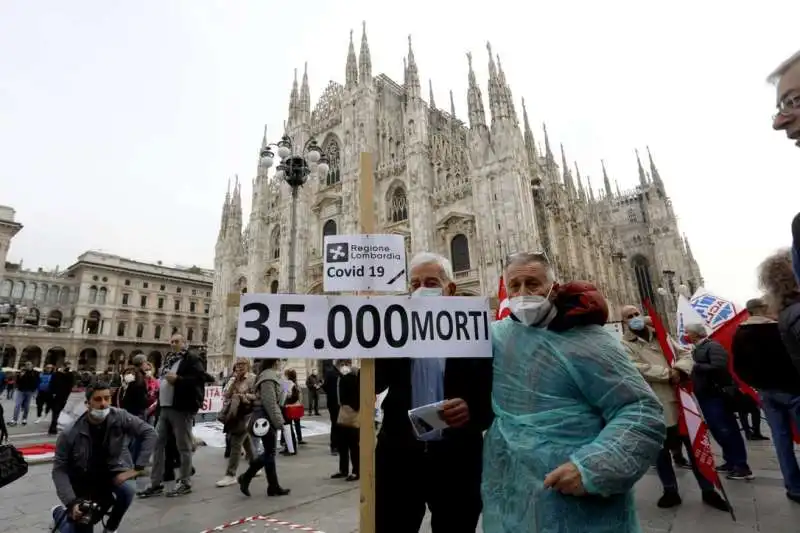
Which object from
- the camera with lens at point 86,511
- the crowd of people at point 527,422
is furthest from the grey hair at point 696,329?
the camera with lens at point 86,511

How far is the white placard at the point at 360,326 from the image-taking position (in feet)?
6.23

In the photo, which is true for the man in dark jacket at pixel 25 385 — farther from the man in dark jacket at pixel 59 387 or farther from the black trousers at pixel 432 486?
the black trousers at pixel 432 486

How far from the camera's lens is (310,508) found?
13.3 feet

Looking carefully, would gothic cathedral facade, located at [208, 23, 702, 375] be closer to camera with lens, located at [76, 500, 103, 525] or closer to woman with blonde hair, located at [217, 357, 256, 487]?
woman with blonde hair, located at [217, 357, 256, 487]

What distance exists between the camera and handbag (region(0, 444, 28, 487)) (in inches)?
88.3

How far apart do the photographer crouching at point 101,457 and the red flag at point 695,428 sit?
4485mm

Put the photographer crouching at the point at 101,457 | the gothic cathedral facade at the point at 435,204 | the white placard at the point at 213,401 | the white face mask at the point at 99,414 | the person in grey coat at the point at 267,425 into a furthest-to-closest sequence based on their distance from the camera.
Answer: the gothic cathedral facade at the point at 435,204, the white placard at the point at 213,401, the person in grey coat at the point at 267,425, the white face mask at the point at 99,414, the photographer crouching at the point at 101,457

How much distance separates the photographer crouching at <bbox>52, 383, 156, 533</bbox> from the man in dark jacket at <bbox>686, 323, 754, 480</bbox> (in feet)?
18.0

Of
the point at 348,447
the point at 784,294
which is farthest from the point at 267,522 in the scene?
the point at 784,294

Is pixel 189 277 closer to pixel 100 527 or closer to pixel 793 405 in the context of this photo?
pixel 100 527

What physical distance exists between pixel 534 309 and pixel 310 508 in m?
3.61

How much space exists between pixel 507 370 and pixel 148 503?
4.66m

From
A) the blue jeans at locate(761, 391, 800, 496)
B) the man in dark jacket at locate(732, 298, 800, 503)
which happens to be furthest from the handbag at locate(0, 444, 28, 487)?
the blue jeans at locate(761, 391, 800, 496)

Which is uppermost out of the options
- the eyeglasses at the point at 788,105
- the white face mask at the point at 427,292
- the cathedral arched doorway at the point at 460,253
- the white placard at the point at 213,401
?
the cathedral arched doorway at the point at 460,253
